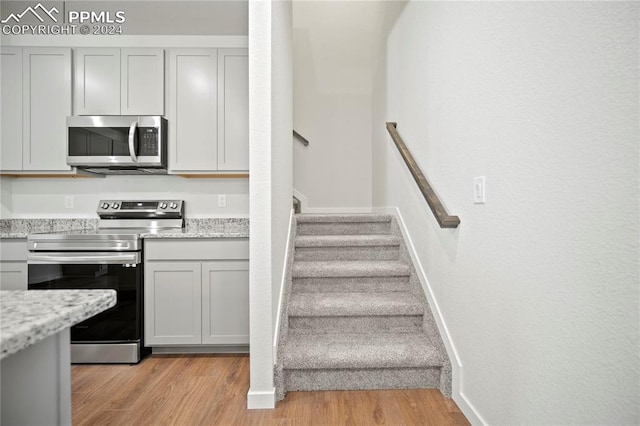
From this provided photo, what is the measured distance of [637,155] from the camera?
0.84 metres

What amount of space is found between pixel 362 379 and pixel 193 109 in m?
2.38

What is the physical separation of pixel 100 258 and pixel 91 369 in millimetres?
737

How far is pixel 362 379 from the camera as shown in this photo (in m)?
1.94

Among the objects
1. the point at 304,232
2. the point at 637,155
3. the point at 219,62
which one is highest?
the point at 219,62

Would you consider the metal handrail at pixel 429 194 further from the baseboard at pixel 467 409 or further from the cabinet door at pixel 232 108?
the cabinet door at pixel 232 108

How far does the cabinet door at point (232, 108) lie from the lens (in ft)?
9.43

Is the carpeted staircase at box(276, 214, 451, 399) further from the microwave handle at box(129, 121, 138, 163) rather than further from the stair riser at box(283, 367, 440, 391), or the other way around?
the microwave handle at box(129, 121, 138, 163)

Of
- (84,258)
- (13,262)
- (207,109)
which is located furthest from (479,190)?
(13,262)

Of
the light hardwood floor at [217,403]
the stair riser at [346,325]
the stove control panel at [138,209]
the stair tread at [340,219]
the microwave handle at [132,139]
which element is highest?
the microwave handle at [132,139]

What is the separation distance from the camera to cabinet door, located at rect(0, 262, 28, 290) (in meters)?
2.50

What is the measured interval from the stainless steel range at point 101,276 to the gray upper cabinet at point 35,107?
2.53 ft

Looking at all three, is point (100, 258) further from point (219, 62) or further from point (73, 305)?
point (73, 305)

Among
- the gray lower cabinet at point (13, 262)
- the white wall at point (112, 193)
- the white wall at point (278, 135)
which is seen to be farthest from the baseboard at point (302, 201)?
the gray lower cabinet at point (13, 262)


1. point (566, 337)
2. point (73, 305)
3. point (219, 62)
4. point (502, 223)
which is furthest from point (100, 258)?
point (566, 337)
